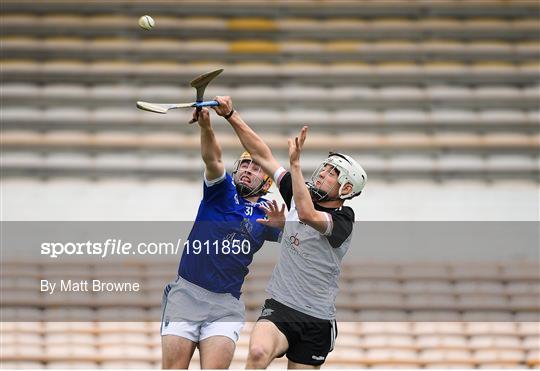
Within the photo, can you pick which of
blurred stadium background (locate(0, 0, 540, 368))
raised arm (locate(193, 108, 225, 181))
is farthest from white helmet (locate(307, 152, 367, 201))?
blurred stadium background (locate(0, 0, 540, 368))

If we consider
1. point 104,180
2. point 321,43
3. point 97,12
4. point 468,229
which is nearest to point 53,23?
point 97,12

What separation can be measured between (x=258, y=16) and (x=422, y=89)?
1.90 m

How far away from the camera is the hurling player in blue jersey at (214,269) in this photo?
435cm

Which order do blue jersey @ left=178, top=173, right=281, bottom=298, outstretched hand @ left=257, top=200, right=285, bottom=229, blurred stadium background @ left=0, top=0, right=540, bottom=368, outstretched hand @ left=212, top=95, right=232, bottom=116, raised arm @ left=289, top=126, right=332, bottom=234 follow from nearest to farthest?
1. raised arm @ left=289, top=126, right=332, bottom=234
2. outstretched hand @ left=212, top=95, right=232, bottom=116
3. blue jersey @ left=178, top=173, right=281, bottom=298
4. outstretched hand @ left=257, top=200, right=285, bottom=229
5. blurred stadium background @ left=0, top=0, right=540, bottom=368

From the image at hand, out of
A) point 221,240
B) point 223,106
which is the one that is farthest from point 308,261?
point 223,106

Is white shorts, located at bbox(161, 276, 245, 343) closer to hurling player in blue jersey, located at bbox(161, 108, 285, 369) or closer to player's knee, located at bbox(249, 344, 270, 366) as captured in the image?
hurling player in blue jersey, located at bbox(161, 108, 285, 369)

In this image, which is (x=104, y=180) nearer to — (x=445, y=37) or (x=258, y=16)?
(x=258, y=16)

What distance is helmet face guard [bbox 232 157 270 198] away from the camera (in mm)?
4535

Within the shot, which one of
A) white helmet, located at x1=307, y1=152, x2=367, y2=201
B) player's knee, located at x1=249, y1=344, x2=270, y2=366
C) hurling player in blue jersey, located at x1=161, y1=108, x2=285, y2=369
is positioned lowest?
player's knee, located at x1=249, y1=344, x2=270, y2=366

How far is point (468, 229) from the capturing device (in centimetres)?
820

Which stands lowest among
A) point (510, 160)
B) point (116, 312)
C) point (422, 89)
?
point (116, 312)

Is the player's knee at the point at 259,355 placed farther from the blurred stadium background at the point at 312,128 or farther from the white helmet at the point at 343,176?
the blurred stadium background at the point at 312,128

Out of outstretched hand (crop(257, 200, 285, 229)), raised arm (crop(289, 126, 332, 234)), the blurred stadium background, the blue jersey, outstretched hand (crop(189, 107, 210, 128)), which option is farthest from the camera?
the blurred stadium background

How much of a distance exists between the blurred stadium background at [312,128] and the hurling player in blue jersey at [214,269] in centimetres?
296
